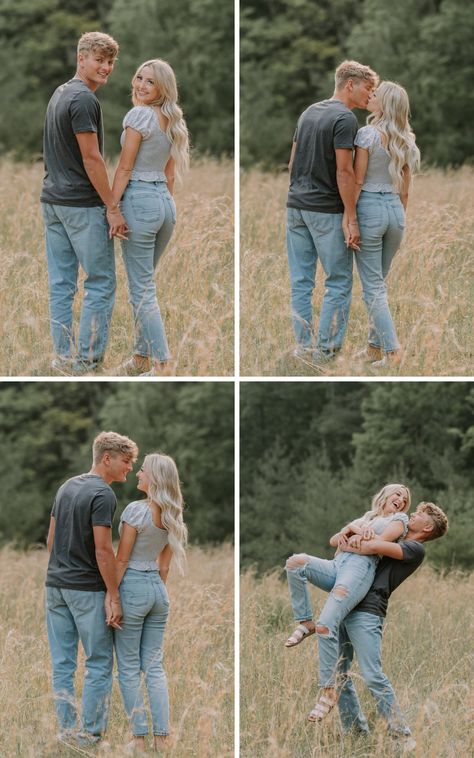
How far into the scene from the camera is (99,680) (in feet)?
22.9

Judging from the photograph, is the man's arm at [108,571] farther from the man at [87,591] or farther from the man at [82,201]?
the man at [82,201]

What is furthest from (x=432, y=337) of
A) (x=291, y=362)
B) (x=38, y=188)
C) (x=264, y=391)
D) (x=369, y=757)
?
(x=264, y=391)

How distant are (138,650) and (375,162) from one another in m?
2.95

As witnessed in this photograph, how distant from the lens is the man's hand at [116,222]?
24.4ft

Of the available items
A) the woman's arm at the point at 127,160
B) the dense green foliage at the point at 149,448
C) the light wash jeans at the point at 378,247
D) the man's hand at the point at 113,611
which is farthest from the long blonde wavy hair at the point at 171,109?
the dense green foliage at the point at 149,448

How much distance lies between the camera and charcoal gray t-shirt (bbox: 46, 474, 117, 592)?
698 centimetres

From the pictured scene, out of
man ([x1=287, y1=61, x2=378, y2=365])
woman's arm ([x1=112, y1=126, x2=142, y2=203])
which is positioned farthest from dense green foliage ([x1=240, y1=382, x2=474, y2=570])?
woman's arm ([x1=112, y1=126, x2=142, y2=203])

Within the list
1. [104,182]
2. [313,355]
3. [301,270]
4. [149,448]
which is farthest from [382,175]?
[149,448]

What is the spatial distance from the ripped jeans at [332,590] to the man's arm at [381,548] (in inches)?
2.8

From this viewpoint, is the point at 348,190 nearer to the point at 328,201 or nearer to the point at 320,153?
the point at 328,201

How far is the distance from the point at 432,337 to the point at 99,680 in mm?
3120

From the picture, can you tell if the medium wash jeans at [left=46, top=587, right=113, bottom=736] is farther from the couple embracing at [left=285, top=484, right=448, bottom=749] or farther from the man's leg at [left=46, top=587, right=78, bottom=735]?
the couple embracing at [left=285, top=484, right=448, bottom=749]

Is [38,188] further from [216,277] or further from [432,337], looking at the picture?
[432,337]

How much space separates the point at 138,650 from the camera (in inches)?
278
